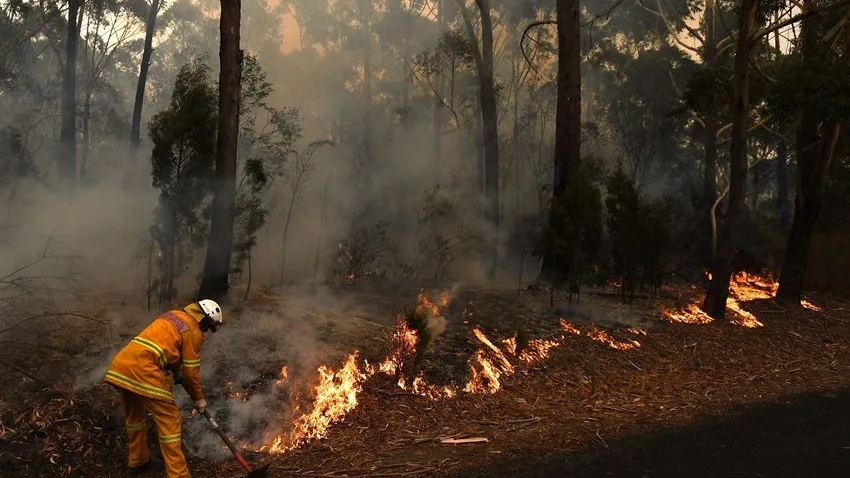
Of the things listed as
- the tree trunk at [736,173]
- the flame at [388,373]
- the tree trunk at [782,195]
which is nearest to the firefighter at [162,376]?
the flame at [388,373]

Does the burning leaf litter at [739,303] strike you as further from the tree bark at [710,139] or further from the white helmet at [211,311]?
the white helmet at [211,311]

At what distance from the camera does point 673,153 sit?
33.2m

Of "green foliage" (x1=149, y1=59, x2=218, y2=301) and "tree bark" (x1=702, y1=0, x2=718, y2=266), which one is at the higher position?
"tree bark" (x1=702, y1=0, x2=718, y2=266)

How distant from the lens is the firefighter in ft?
15.1

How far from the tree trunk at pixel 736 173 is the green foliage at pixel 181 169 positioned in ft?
30.2

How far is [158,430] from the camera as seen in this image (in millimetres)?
4715

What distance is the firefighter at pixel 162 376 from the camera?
15.1 feet

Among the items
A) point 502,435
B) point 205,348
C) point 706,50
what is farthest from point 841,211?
point 205,348

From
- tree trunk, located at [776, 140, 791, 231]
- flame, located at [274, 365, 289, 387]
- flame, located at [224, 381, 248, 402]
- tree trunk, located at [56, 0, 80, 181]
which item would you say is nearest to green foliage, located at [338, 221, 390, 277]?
flame, located at [274, 365, 289, 387]

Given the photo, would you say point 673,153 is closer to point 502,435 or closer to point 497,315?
point 497,315

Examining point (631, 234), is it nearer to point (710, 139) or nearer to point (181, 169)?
point (181, 169)

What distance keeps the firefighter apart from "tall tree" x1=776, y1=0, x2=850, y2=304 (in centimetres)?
1259

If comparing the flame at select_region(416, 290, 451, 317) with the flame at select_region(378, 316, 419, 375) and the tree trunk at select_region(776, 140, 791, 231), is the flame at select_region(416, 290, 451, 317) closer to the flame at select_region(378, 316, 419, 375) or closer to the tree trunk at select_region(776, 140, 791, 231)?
the flame at select_region(378, 316, 419, 375)

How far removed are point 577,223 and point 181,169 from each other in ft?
21.0
